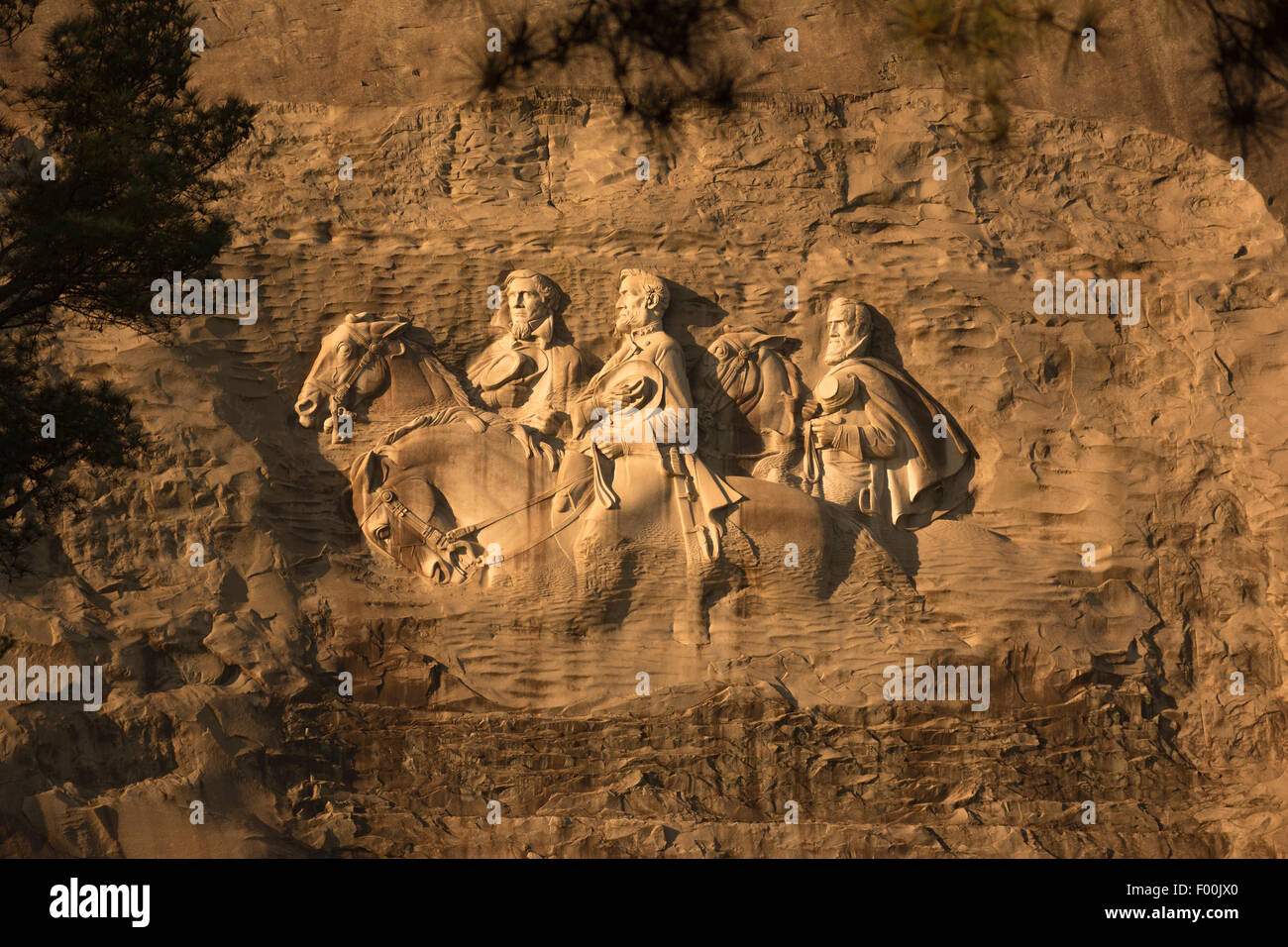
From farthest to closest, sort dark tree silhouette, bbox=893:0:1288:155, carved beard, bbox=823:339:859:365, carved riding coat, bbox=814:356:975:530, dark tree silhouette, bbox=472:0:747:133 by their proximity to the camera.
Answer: dark tree silhouette, bbox=893:0:1288:155 < dark tree silhouette, bbox=472:0:747:133 < carved beard, bbox=823:339:859:365 < carved riding coat, bbox=814:356:975:530

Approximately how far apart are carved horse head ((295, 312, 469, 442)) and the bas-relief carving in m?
0.01

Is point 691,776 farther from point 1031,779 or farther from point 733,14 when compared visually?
point 733,14

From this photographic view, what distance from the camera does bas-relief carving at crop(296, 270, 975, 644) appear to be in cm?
1238

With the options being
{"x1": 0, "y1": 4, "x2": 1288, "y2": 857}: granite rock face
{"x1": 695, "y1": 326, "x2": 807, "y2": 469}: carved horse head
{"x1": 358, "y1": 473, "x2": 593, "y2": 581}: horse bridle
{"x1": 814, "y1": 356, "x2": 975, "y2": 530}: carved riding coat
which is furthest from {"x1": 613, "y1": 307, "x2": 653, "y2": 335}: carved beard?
{"x1": 814, "y1": 356, "x2": 975, "y2": 530}: carved riding coat

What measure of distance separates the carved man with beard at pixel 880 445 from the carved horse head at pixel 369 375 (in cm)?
249

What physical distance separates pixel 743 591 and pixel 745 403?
4.48 feet

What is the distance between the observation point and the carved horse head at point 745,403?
12938 mm

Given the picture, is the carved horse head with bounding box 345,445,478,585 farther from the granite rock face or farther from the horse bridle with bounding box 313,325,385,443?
the horse bridle with bounding box 313,325,385,443

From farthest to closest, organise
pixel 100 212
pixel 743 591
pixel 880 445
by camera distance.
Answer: pixel 880 445 < pixel 743 591 < pixel 100 212

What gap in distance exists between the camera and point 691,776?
11.9 meters

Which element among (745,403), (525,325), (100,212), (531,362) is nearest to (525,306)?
(525,325)

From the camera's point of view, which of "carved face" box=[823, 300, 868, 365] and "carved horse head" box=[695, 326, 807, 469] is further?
"carved face" box=[823, 300, 868, 365]

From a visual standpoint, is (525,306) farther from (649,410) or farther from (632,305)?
(649,410)

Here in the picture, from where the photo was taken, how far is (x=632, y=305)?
42.8 feet
